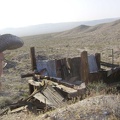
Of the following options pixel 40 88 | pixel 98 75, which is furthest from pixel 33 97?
pixel 98 75

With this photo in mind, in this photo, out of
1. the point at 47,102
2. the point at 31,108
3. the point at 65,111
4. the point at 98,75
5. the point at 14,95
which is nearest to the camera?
the point at 65,111

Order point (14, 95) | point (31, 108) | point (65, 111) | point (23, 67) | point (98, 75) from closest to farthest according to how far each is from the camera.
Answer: point (65, 111) → point (31, 108) → point (98, 75) → point (14, 95) → point (23, 67)

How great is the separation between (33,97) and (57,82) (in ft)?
3.37

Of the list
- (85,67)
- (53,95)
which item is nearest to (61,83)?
(53,95)

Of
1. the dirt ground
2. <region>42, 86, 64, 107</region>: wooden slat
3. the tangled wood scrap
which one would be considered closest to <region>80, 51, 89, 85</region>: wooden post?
the tangled wood scrap

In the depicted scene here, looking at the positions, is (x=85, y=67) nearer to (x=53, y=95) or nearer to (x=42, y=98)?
(x=53, y=95)

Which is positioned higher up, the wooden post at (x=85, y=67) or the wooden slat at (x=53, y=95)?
the wooden post at (x=85, y=67)

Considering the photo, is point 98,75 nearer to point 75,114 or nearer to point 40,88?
point 40,88

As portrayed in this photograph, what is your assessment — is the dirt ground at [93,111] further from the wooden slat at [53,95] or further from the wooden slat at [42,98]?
the wooden slat at [42,98]

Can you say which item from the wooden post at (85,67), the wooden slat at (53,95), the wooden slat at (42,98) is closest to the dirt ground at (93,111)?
the wooden slat at (53,95)

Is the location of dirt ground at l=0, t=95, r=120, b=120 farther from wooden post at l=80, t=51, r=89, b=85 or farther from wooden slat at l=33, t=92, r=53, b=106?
wooden post at l=80, t=51, r=89, b=85

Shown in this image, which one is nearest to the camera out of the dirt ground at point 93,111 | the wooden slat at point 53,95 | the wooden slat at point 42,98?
the dirt ground at point 93,111

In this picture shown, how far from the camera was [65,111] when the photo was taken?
6449 millimetres

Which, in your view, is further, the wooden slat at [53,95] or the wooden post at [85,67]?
the wooden post at [85,67]
